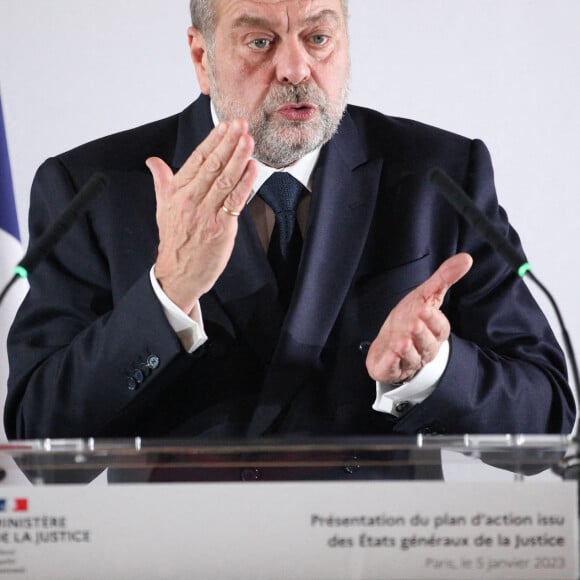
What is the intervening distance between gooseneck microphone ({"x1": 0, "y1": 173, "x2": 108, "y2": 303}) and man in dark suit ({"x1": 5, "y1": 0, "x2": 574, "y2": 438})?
19.8 inches

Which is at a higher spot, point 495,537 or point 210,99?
point 210,99

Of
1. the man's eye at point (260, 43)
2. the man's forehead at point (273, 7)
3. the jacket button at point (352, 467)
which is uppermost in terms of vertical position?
the man's forehead at point (273, 7)

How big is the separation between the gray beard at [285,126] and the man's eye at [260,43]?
0.33ft

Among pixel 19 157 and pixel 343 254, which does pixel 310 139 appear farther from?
pixel 19 157

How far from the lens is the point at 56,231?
1.64 meters

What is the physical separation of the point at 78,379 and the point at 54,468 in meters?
0.61

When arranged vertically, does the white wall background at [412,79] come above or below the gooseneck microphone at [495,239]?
above

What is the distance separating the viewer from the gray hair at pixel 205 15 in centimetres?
255

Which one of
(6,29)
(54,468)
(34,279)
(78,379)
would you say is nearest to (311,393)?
(78,379)

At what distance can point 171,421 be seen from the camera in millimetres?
2400

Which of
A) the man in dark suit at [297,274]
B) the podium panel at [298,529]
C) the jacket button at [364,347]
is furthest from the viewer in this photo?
the jacket button at [364,347]

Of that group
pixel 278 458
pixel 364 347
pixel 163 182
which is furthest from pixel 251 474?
pixel 364 347

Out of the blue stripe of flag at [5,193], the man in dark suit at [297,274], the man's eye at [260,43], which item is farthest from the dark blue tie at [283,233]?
the blue stripe of flag at [5,193]

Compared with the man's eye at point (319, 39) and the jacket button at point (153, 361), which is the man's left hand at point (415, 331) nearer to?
the jacket button at point (153, 361)
